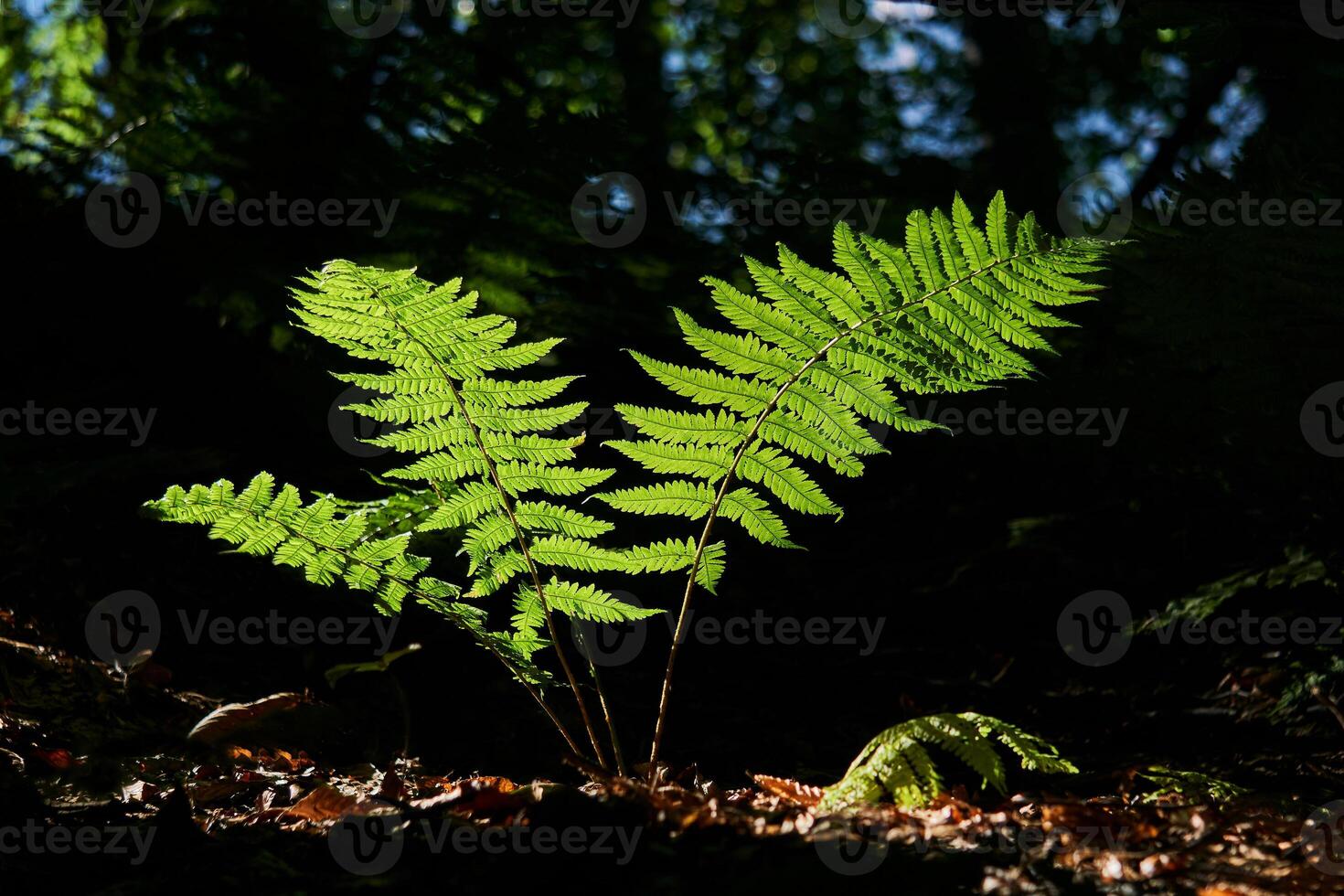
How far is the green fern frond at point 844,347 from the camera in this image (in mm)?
1705

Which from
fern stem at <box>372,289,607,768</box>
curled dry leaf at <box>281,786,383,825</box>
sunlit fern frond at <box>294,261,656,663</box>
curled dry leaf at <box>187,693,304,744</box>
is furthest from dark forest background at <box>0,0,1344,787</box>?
curled dry leaf at <box>281,786,383,825</box>

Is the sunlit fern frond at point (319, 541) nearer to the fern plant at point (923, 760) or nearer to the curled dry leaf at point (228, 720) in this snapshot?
the curled dry leaf at point (228, 720)

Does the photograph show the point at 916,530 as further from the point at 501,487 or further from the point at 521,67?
the point at 521,67

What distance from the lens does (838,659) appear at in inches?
106

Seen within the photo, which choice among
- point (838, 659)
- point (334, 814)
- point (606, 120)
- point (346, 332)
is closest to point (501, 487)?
point (346, 332)

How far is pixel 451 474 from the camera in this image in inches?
68.7

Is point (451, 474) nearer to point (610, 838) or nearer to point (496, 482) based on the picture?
point (496, 482)

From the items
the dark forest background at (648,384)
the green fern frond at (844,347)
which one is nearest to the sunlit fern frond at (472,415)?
the green fern frond at (844,347)

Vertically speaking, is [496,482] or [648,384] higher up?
[648,384]

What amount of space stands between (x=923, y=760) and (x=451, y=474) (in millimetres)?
994

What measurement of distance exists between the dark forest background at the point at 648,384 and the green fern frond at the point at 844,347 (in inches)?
28.2

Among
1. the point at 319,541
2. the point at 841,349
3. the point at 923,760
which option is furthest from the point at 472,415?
the point at 923,760

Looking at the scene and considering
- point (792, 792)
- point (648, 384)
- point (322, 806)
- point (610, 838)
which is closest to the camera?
point (610, 838)

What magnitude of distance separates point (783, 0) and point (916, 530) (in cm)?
857
